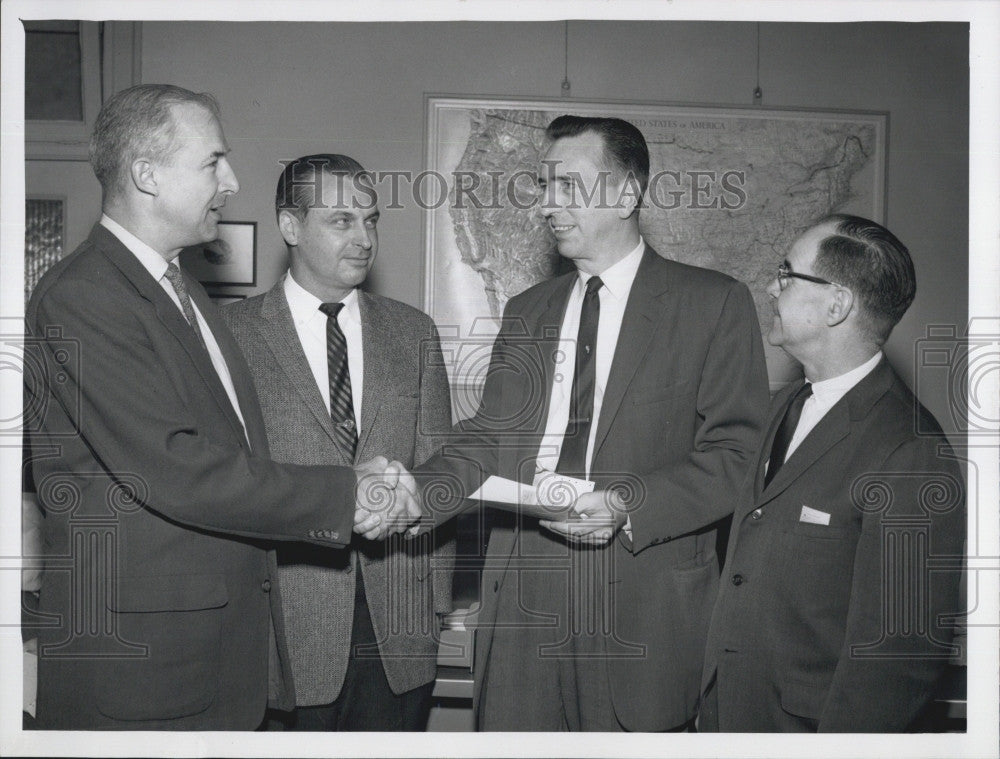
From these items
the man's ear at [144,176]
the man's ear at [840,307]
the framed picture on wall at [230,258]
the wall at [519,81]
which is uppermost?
the wall at [519,81]

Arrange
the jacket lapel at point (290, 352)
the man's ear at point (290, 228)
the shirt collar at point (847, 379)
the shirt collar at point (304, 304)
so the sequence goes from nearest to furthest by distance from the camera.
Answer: the shirt collar at point (847, 379) → the jacket lapel at point (290, 352) → the shirt collar at point (304, 304) → the man's ear at point (290, 228)

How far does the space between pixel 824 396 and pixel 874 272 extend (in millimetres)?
347

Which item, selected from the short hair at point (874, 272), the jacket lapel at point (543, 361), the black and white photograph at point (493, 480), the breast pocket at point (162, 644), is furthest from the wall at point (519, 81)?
the breast pocket at point (162, 644)

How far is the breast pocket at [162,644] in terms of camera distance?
7.69ft

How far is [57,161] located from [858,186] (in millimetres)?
2976

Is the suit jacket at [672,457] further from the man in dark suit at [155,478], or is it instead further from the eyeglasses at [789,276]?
the man in dark suit at [155,478]

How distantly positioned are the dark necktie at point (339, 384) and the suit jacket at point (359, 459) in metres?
0.03

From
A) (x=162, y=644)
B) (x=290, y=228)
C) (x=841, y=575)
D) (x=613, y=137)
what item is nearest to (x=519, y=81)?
(x=613, y=137)

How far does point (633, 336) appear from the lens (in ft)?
8.66

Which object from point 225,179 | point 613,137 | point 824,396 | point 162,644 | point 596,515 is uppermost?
point 613,137

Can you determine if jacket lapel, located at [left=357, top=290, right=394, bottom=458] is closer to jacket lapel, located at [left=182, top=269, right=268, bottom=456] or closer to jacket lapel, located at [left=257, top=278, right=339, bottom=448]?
jacket lapel, located at [left=257, top=278, right=339, bottom=448]

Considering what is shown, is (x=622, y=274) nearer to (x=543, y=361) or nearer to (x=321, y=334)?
(x=543, y=361)

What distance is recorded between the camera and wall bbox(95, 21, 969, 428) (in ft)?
11.4

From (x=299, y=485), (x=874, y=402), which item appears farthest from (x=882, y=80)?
(x=299, y=485)
